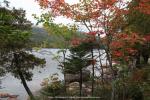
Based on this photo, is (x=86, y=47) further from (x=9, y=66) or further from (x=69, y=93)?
(x=9, y=66)

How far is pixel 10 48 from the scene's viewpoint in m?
23.9

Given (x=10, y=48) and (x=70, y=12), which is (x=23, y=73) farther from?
(x=70, y=12)

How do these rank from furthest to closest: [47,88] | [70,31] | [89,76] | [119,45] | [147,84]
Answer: [89,76] → [47,88] → [70,31] → [147,84] → [119,45]

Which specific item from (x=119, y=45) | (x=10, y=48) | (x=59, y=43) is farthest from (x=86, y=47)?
(x=119, y=45)

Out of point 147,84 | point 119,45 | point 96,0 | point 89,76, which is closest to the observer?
point 96,0

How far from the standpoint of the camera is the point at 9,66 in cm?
2620

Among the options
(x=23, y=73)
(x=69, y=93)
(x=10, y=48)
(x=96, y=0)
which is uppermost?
(x=96, y=0)

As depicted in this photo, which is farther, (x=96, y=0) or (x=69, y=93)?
(x=69, y=93)

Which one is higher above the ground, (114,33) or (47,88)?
(114,33)

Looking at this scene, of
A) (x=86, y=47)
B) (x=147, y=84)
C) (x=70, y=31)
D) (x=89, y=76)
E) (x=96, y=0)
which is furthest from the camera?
(x=89, y=76)

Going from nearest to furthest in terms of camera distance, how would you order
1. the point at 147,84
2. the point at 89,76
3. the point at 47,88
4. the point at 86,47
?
the point at 147,84
the point at 47,88
the point at 86,47
the point at 89,76

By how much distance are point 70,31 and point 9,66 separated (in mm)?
6113

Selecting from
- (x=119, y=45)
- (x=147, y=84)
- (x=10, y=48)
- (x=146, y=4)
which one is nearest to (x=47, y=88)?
(x=10, y=48)

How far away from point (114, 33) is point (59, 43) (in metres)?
9.42
